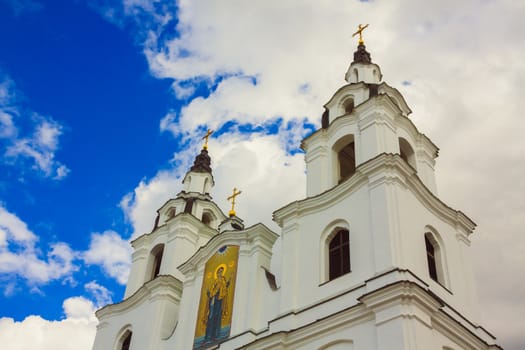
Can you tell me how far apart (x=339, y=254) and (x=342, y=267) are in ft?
1.63

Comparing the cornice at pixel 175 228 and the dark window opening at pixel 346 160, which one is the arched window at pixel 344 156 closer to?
the dark window opening at pixel 346 160

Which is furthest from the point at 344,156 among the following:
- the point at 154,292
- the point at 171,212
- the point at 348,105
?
the point at 171,212

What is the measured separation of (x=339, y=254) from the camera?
18000 millimetres

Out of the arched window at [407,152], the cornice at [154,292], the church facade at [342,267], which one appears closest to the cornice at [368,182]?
the church facade at [342,267]

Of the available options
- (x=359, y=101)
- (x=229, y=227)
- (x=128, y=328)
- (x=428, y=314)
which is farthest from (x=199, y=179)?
(x=428, y=314)

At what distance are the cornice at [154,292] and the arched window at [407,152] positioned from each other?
362 inches

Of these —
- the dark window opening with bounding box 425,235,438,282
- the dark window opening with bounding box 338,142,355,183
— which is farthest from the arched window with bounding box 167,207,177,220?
the dark window opening with bounding box 425,235,438,282

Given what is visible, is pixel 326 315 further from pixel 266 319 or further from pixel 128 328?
pixel 128 328

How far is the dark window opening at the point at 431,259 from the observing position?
18.0m

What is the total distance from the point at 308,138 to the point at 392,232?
6322 millimetres

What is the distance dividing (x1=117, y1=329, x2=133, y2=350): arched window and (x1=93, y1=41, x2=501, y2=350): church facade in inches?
1.5

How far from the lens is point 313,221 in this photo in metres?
19.4

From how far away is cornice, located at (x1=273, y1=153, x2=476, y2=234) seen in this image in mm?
17906

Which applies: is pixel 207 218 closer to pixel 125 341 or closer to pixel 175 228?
pixel 175 228
